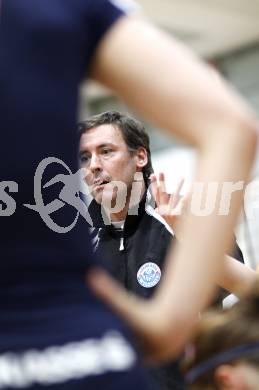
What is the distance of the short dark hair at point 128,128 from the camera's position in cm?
432

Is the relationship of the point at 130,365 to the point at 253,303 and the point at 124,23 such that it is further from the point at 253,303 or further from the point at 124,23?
the point at 253,303

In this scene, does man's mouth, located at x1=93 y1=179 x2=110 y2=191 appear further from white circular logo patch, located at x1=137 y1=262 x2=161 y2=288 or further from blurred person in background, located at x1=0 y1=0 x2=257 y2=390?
blurred person in background, located at x1=0 y1=0 x2=257 y2=390

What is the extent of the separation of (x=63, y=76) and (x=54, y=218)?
0.16 metres

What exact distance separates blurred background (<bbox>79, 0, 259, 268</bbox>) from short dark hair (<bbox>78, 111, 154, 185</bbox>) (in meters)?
5.92

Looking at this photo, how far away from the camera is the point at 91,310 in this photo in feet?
3.34

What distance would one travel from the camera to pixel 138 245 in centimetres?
394

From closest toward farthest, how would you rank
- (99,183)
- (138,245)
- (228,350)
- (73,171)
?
(73,171) → (228,350) → (138,245) → (99,183)

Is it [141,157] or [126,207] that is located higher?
[141,157]

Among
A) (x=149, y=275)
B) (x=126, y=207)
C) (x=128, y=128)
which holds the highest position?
(x=128, y=128)

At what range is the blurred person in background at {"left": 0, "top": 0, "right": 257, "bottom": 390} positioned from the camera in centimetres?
100

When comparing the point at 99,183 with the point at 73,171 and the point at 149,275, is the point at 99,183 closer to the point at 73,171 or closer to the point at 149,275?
the point at 149,275

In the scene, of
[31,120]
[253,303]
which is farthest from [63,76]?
[253,303]

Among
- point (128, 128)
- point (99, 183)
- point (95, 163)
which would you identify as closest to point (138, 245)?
point (99, 183)

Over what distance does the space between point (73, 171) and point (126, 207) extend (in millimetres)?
2977
